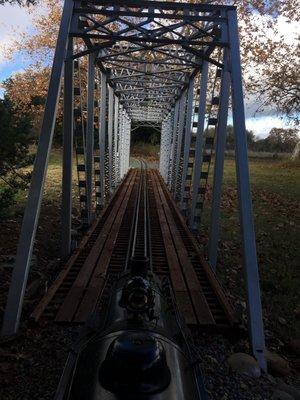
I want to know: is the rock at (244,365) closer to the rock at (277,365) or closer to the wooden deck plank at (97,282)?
the rock at (277,365)

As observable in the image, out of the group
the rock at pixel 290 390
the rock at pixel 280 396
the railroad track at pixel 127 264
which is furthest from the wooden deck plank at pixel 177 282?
the rock at pixel 280 396

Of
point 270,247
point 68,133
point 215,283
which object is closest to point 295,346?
point 215,283

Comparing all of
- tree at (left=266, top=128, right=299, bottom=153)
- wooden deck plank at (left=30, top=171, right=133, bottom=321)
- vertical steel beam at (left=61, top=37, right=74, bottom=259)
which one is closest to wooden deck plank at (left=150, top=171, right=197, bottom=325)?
wooden deck plank at (left=30, top=171, right=133, bottom=321)

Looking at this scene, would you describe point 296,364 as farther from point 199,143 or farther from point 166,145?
point 166,145

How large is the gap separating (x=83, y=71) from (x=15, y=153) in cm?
1896

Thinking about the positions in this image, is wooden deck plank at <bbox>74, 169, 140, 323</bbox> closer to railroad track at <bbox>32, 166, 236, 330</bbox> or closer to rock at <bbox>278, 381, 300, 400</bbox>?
railroad track at <bbox>32, 166, 236, 330</bbox>

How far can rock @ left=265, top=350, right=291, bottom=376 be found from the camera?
206 inches

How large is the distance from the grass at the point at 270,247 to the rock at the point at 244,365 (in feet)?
5.40

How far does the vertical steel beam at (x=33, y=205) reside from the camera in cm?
555

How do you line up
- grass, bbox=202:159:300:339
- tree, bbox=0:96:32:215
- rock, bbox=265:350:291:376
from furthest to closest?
1. tree, bbox=0:96:32:215
2. grass, bbox=202:159:300:339
3. rock, bbox=265:350:291:376

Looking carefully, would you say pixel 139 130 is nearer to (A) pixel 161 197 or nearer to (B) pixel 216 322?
(A) pixel 161 197

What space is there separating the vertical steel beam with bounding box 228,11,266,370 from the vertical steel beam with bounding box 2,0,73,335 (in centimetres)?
269

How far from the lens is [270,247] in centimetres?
1098

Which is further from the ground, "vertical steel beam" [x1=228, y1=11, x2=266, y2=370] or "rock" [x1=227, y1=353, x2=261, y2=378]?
"vertical steel beam" [x1=228, y1=11, x2=266, y2=370]
